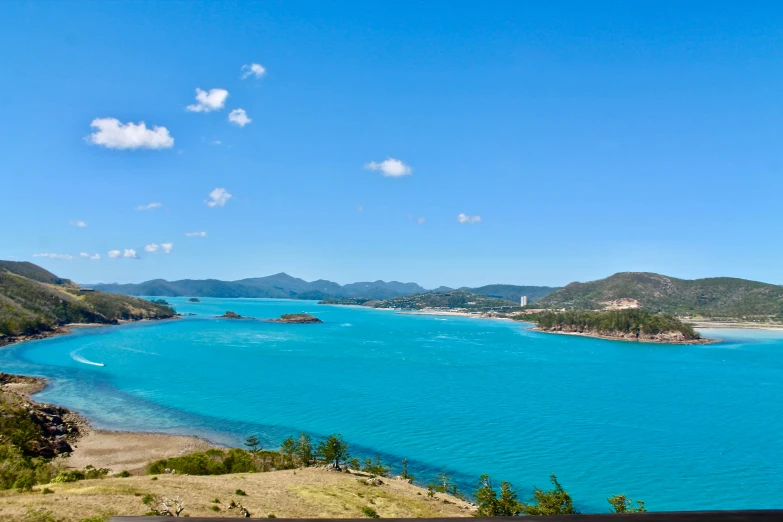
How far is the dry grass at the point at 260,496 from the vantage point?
1770 cm

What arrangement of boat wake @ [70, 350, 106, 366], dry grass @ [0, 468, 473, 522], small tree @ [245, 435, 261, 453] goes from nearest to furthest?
1. dry grass @ [0, 468, 473, 522]
2. small tree @ [245, 435, 261, 453]
3. boat wake @ [70, 350, 106, 366]

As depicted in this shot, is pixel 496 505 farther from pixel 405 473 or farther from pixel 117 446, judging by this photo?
pixel 117 446

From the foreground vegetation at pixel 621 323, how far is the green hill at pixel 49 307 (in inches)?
6143

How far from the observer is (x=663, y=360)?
93312mm

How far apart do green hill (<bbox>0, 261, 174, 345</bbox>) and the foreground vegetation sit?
512 feet

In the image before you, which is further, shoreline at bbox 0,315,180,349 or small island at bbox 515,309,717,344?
small island at bbox 515,309,717,344

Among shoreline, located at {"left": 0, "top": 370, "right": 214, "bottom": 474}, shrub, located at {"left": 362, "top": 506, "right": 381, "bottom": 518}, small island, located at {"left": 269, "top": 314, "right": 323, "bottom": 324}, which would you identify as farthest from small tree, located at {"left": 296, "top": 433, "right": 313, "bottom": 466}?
small island, located at {"left": 269, "top": 314, "right": 323, "bottom": 324}

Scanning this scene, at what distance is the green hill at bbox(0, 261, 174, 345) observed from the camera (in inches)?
4550

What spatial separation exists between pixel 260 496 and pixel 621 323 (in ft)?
461

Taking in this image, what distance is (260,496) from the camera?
2381 centimetres

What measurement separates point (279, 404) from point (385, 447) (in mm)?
19224

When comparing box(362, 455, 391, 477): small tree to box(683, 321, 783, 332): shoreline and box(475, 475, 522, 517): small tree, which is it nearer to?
box(475, 475, 522, 517): small tree

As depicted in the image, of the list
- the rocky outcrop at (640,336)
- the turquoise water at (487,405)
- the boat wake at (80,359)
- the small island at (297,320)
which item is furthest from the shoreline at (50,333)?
the rocky outcrop at (640,336)

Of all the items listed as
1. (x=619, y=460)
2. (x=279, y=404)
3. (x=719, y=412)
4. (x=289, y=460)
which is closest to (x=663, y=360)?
(x=719, y=412)
